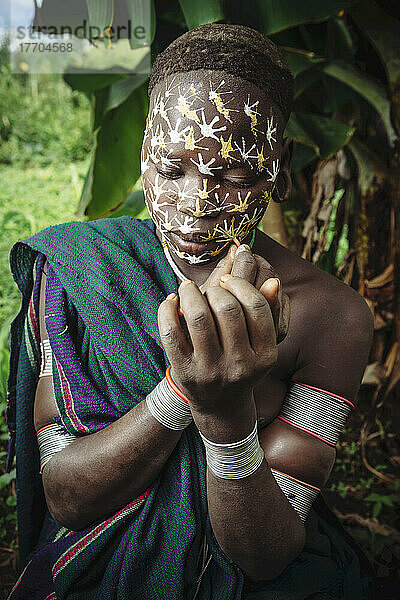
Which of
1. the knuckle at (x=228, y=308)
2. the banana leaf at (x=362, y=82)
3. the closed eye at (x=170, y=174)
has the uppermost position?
the banana leaf at (x=362, y=82)

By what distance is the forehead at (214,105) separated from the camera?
3.57 feet

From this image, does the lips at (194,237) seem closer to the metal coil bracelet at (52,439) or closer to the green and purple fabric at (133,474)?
the green and purple fabric at (133,474)

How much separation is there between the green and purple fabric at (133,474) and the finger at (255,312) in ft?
1.15

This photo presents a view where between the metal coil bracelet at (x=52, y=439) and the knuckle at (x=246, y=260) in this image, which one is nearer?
the knuckle at (x=246, y=260)

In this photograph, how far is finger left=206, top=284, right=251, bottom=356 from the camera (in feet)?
2.79

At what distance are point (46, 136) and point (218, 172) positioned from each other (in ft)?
16.6

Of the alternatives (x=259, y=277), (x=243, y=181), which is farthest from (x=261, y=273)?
(x=243, y=181)

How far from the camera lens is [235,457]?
0.99 meters

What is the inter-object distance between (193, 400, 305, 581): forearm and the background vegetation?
0.90m

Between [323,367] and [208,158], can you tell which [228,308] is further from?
[323,367]

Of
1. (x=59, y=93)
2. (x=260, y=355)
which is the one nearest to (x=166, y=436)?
(x=260, y=355)

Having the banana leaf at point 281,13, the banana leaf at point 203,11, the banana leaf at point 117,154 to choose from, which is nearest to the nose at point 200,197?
the banana leaf at point 203,11

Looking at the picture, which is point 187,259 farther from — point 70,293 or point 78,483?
point 78,483

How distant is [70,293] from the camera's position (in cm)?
125
